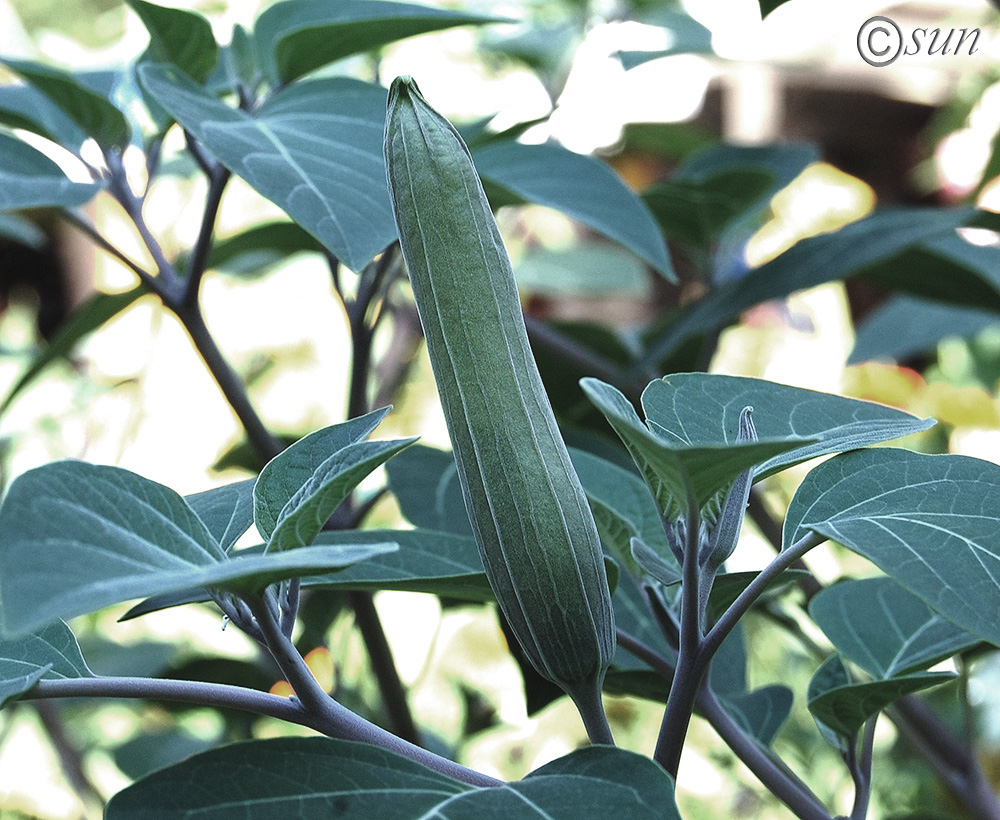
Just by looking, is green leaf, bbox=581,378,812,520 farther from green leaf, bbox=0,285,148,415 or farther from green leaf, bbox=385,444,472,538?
green leaf, bbox=0,285,148,415

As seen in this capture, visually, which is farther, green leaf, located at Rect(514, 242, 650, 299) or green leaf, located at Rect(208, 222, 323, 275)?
green leaf, located at Rect(514, 242, 650, 299)

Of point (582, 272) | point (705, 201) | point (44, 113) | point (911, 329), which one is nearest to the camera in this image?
point (44, 113)

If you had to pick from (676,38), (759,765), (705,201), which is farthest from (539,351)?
(759,765)

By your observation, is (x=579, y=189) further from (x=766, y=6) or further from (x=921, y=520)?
(x=921, y=520)

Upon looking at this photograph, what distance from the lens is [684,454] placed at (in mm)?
175

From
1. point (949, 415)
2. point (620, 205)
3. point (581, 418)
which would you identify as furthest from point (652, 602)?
point (949, 415)

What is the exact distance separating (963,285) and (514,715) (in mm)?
Result: 539

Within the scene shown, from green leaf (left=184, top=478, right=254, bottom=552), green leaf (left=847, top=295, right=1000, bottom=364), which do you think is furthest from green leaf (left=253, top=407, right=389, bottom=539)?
green leaf (left=847, top=295, right=1000, bottom=364)

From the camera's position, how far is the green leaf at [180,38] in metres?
0.35

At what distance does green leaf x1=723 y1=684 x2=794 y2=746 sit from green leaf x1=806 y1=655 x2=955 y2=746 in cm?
6

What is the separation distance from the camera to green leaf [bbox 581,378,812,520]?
17cm

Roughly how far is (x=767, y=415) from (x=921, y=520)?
0.05 meters

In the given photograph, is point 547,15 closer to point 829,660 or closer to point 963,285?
point 963,285

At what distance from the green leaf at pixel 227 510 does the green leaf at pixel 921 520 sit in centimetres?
13
